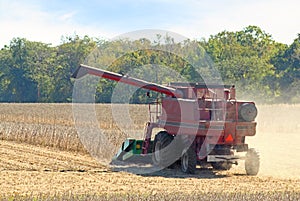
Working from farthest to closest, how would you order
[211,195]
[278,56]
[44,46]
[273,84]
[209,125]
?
[44,46]
[278,56]
[273,84]
[209,125]
[211,195]

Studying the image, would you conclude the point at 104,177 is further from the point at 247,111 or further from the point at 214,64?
the point at 214,64

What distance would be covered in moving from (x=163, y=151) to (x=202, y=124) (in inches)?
79.3

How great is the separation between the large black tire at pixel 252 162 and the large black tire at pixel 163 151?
2.14 m

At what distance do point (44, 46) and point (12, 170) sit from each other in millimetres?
76212

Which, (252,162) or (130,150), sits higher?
(130,150)

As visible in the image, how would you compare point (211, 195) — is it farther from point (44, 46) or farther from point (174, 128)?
point (44, 46)

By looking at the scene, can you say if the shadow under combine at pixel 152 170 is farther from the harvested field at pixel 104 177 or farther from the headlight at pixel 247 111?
the headlight at pixel 247 111

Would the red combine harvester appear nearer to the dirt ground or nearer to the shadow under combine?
the shadow under combine

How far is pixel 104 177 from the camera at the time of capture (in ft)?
41.8

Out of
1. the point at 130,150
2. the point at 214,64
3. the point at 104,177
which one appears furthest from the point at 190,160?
the point at 214,64

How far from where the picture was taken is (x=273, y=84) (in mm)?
62219

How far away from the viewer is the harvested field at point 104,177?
32.2 ft

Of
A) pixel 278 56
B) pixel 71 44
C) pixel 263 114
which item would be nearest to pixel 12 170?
pixel 263 114

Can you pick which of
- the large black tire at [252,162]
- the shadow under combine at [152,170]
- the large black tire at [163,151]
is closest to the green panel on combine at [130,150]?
the shadow under combine at [152,170]
